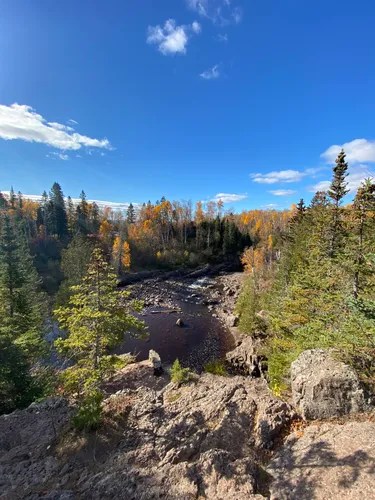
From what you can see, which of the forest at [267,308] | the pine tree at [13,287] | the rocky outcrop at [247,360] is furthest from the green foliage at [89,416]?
the rocky outcrop at [247,360]

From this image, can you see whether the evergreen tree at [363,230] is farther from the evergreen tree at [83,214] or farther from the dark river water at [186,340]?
the evergreen tree at [83,214]

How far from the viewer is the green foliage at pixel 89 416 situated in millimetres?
8961

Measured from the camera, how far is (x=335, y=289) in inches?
526

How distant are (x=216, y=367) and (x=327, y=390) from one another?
13.9 meters

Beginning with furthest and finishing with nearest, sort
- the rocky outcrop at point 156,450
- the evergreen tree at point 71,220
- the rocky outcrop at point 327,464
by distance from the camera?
1. the evergreen tree at point 71,220
2. the rocky outcrop at point 156,450
3. the rocky outcrop at point 327,464

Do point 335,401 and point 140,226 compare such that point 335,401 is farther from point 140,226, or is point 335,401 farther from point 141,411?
point 140,226

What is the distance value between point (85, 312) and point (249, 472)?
26.9ft

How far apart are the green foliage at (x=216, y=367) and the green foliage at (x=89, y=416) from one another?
517 inches

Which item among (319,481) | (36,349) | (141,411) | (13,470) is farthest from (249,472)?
(36,349)

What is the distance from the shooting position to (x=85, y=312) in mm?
10164

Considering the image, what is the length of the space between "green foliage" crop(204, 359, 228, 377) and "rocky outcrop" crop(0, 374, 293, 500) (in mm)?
9044

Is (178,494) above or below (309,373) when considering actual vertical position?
below

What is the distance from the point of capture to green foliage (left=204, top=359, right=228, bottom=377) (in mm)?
20234

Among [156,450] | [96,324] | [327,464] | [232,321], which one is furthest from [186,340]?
[327,464]
